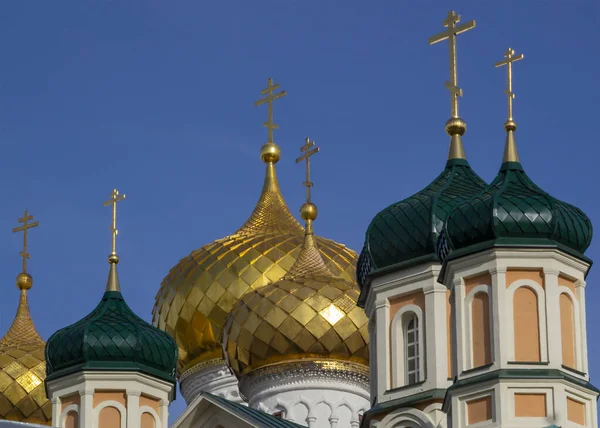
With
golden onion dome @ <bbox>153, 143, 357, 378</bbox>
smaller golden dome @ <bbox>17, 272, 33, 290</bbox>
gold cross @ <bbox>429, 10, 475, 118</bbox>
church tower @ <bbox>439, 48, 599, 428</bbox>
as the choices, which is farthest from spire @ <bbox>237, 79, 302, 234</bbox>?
church tower @ <bbox>439, 48, 599, 428</bbox>

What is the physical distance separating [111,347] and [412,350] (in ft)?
12.6

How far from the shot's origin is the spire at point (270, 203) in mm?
40219

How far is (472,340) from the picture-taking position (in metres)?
28.3

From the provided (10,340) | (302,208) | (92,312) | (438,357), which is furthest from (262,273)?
(438,357)

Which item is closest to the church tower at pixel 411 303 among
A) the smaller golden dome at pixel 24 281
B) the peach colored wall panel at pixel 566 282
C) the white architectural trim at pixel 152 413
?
the peach colored wall panel at pixel 566 282

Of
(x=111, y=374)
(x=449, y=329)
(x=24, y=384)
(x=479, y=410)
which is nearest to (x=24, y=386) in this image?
(x=24, y=384)

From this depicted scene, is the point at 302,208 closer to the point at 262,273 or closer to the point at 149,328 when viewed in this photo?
the point at 262,273

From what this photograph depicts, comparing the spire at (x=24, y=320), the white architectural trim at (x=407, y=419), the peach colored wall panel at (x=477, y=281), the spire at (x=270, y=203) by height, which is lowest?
the white architectural trim at (x=407, y=419)

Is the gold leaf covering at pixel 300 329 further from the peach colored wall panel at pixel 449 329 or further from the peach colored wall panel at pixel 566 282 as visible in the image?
the peach colored wall panel at pixel 566 282

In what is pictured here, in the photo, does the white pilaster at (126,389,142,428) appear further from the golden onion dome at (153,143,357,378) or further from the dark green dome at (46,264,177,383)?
the golden onion dome at (153,143,357,378)

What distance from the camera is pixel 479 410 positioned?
2788 cm

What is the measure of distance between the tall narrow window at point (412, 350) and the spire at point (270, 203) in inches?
376

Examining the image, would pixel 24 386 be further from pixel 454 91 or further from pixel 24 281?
pixel 454 91

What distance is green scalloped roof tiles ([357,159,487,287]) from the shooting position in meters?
31.3
